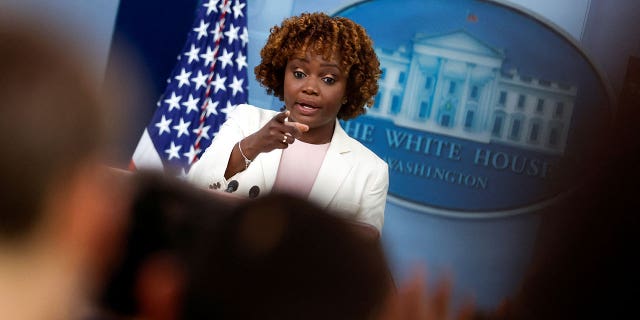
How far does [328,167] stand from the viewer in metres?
1.33

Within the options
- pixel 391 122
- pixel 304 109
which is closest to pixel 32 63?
pixel 304 109

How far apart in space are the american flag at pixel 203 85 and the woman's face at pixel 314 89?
0.48 m

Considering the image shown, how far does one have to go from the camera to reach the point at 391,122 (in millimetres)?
1707

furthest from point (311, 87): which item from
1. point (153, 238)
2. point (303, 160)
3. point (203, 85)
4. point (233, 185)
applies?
point (153, 238)

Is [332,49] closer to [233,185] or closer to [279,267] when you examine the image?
[233,185]

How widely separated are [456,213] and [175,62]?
34.9 inches

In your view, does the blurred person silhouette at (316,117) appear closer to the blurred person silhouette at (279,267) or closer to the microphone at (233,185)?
the microphone at (233,185)

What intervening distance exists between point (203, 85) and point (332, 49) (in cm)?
62

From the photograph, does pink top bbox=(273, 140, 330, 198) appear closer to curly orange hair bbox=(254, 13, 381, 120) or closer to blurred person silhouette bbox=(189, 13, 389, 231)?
blurred person silhouette bbox=(189, 13, 389, 231)

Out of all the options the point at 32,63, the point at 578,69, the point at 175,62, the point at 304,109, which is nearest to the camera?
the point at 32,63

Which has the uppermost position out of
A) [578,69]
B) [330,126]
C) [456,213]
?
[578,69]

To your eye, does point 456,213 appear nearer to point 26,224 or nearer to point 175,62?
point 175,62

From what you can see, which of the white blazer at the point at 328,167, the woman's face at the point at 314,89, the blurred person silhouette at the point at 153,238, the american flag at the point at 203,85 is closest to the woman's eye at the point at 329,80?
the woman's face at the point at 314,89

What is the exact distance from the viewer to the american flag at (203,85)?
1835mm
